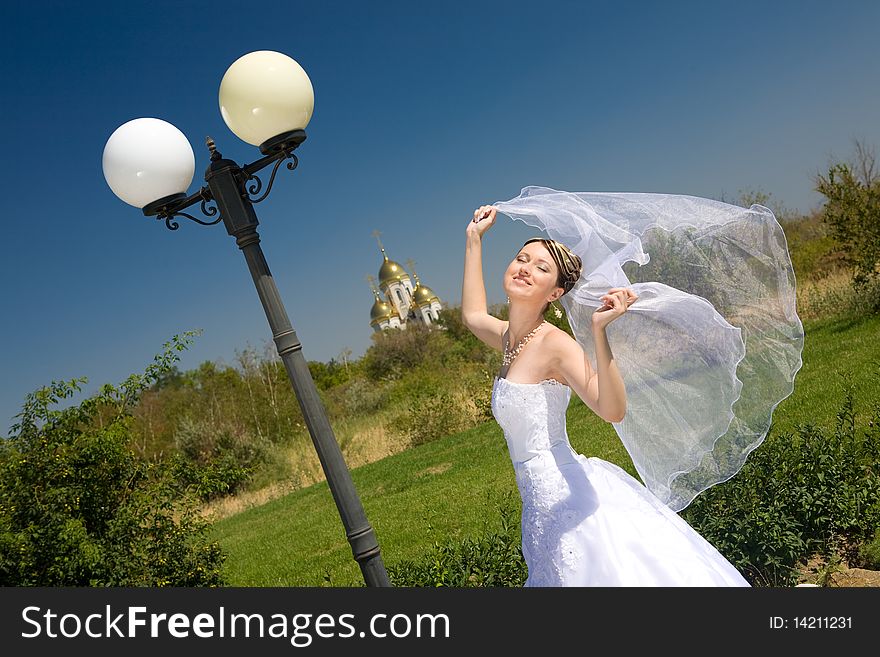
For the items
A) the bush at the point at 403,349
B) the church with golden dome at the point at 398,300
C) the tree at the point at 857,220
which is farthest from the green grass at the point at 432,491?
the church with golden dome at the point at 398,300

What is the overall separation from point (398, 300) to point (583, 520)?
68.2 meters

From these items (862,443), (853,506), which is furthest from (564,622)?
(862,443)

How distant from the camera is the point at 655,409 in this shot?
335cm

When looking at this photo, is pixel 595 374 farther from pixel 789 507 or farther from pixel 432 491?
pixel 432 491

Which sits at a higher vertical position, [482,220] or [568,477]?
[482,220]

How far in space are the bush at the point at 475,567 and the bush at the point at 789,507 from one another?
1162mm

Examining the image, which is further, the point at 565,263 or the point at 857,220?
the point at 857,220

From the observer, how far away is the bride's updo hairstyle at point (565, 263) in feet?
10.7

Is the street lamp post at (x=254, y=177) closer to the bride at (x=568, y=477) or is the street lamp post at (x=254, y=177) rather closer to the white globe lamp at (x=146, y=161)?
the white globe lamp at (x=146, y=161)

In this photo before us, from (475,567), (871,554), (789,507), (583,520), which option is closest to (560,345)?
(583,520)

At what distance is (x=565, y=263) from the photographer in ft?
10.7

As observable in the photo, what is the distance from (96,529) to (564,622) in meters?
4.07

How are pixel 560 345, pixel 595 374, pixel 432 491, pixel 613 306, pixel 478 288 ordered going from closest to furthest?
pixel 613 306 → pixel 595 374 → pixel 560 345 → pixel 478 288 → pixel 432 491

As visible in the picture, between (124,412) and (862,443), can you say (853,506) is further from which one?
(124,412)
